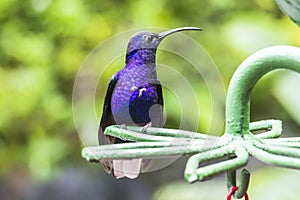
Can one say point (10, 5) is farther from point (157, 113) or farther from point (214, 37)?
point (157, 113)

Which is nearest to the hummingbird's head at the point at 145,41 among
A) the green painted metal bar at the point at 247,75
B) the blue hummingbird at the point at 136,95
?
the blue hummingbird at the point at 136,95

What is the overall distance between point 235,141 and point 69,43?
141 centimetres

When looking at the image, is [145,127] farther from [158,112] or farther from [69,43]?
[69,43]

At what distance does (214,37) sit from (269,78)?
0.22 metres

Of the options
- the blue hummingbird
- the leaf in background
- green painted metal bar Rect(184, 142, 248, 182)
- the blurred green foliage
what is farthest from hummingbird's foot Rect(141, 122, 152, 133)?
the blurred green foliage

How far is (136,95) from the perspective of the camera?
698 mm

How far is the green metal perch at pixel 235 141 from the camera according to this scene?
59cm

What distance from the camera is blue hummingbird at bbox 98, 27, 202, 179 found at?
689 mm

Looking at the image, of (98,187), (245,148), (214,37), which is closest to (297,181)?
(214,37)

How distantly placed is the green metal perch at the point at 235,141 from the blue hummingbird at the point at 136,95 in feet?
0.09

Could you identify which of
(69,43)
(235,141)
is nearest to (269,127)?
(235,141)

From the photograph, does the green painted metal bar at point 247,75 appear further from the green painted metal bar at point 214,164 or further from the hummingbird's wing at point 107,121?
the hummingbird's wing at point 107,121

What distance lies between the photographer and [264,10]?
2045 mm

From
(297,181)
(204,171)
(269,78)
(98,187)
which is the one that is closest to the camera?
(204,171)
